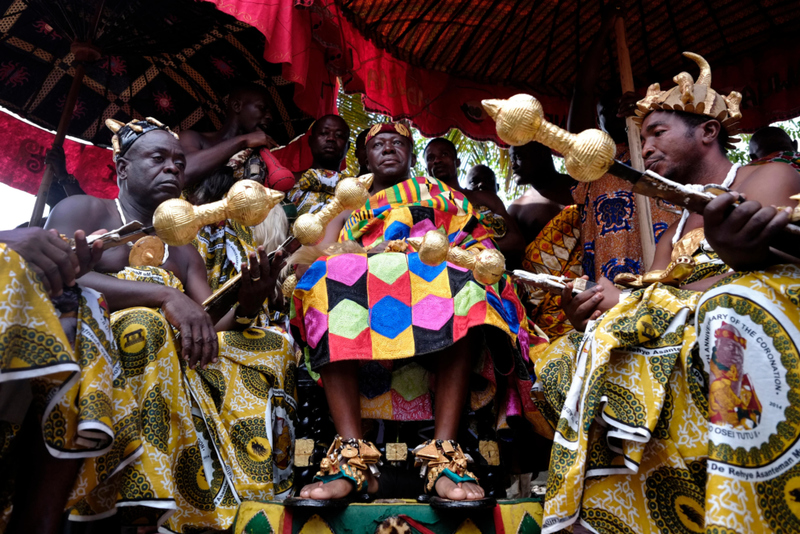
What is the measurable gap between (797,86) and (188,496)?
4165mm

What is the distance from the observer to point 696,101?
252 centimetres

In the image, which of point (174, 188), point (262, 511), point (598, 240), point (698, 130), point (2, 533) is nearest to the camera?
point (2, 533)

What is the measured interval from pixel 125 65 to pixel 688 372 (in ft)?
12.0

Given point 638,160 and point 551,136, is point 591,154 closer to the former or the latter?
point 551,136

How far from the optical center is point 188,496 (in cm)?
232

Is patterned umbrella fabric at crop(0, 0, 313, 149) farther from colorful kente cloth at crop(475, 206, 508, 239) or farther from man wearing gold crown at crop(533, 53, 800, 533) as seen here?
man wearing gold crown at crop(533, 53, 800, 533)

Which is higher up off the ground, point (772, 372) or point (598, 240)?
point (598, 240)

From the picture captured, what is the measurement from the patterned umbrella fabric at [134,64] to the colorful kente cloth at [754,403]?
10.3 feet

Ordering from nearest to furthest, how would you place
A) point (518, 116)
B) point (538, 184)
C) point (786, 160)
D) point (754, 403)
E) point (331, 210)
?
point (518, 116) → point (754, 403) → point (331, 210) → point (786, 160) → point (538, 184)

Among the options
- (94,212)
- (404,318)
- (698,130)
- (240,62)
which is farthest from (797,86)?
(94,212)

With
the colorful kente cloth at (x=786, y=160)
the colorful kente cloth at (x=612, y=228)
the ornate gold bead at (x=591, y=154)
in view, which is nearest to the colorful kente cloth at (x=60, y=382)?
the ornate gold bead at (x=591, y=154)

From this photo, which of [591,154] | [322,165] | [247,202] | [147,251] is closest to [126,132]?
[147,251]

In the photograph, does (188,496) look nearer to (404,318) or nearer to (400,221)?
(404,318)

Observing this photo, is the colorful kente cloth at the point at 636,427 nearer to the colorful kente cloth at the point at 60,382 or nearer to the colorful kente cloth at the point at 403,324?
the colorful kente cloth at the point at 403,324
